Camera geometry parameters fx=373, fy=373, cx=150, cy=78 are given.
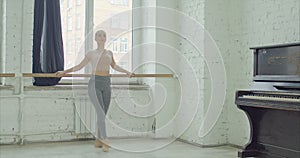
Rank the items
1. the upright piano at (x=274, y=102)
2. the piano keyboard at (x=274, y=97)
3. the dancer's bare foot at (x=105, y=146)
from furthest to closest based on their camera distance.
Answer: the dancer's bare foot at (x=105, y=146)
the upright piano at (x=274, y=102)
the piano keyboard at (x=274, y=97)

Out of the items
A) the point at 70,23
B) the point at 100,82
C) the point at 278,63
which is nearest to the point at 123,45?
the point at 70,23

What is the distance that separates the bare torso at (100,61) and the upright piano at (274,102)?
1672mm

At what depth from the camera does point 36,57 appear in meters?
5.05

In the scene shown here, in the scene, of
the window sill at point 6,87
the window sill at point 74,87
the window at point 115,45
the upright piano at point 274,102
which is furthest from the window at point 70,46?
the upright piano at point 274,102

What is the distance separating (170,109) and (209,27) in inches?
54.7

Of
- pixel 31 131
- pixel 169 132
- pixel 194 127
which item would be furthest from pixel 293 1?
pixel 31 131

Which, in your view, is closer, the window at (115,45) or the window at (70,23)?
the window at (70,23)

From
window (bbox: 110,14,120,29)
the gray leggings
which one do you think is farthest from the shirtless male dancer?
window (bbox: 110,14,120,29)

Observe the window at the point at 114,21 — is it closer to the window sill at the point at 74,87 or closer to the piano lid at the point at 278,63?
the window sill at the point at 74,87

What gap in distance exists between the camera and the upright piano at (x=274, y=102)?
3510 mm

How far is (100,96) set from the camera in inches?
183

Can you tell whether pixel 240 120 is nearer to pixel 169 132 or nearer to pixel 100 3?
pixel 169 132

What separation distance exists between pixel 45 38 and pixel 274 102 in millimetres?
3122

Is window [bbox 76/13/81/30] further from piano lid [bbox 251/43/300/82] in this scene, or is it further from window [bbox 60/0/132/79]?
piano lid [bbox 251/43/300/82]
